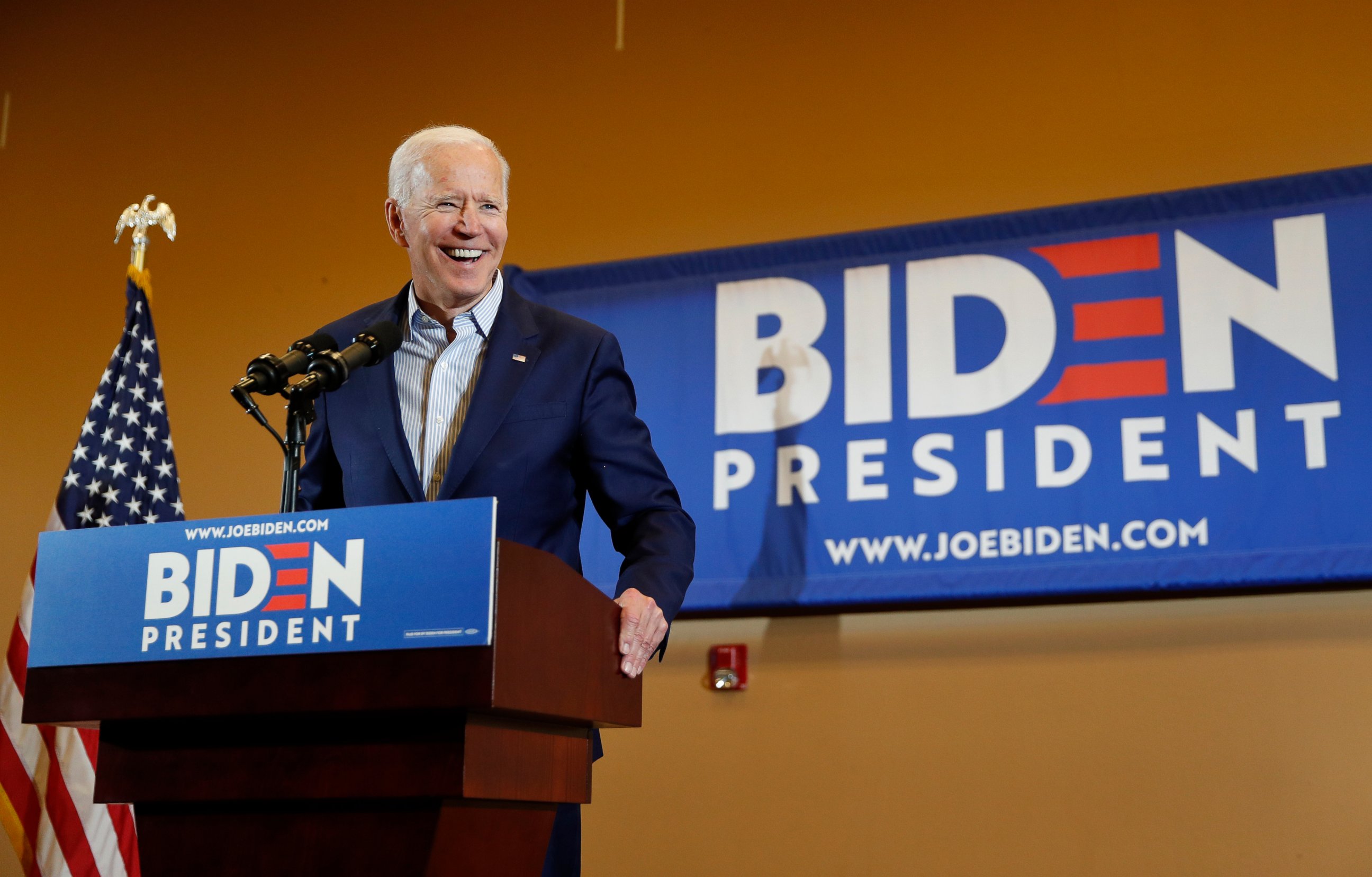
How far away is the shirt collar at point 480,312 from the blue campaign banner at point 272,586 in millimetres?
632

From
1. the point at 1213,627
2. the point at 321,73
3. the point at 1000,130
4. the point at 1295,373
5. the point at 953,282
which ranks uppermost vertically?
the point at 321,73

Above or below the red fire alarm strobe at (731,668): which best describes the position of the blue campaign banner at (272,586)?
below

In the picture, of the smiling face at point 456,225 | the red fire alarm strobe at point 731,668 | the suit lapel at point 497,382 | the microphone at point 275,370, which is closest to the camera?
the microphone at point 275,370

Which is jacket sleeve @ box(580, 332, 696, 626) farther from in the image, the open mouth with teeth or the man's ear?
the man's ear

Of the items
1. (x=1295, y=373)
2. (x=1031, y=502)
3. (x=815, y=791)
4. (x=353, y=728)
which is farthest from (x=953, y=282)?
(x=353, y=728)

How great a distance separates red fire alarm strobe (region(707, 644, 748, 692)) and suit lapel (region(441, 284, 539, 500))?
2137mm

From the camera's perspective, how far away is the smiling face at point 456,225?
185cm

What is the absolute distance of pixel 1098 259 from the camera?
12.1 feet

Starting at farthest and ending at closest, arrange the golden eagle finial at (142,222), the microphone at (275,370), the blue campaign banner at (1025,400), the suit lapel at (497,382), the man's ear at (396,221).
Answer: the golden eagle finial at (142,222) → the blue campaign banner at (1025,400) → the man's ear at (396,221) → the suit lapel at (497,382) → the microphone at (275,370)

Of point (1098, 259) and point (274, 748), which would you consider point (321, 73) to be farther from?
point (274, 748)

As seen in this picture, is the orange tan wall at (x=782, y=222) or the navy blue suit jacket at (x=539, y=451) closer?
the navy blue suit jacket at (x=539, y=451)

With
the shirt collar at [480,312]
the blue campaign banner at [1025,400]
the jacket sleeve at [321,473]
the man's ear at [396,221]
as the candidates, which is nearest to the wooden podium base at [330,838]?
the jacket sleeve at [321,473]

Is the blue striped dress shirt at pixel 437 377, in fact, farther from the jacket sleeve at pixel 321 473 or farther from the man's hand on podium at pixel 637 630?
the man's hand on podium at pixel 637 630

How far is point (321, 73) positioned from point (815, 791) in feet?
9.99
